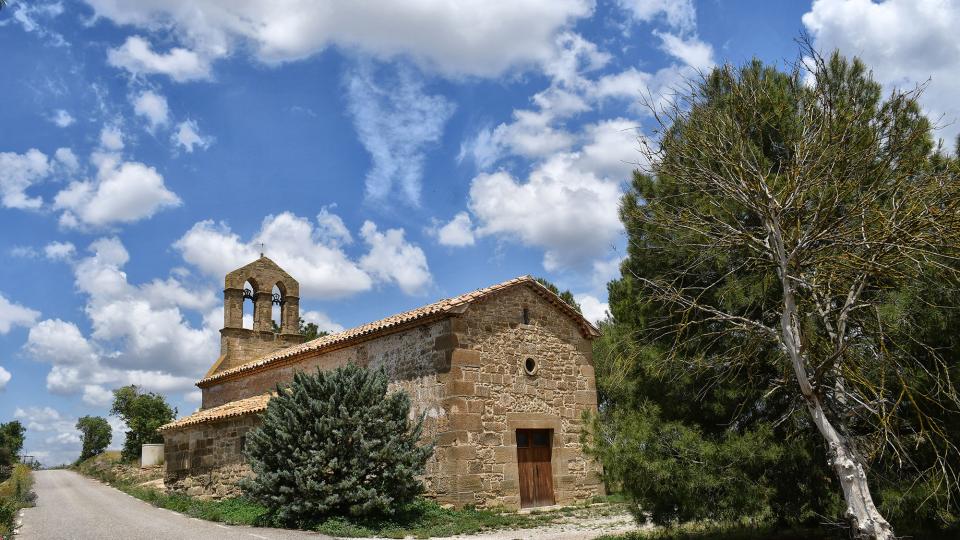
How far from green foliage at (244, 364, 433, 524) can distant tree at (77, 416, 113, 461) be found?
5518 cm

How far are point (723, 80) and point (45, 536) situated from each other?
13.2 meters

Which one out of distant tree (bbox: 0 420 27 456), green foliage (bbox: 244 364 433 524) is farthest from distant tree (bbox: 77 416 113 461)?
green foliage (bbox: 244 364 433 524)

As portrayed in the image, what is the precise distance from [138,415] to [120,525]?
31.9 meters

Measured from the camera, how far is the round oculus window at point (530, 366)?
1542cm

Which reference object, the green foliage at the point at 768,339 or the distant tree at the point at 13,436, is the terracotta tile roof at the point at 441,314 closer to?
the green foliage at the point at 768,339

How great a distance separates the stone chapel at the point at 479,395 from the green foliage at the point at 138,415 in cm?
2250

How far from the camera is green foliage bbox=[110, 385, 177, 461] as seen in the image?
129 ft

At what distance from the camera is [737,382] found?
920 centimetres

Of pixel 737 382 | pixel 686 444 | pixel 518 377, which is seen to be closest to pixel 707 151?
pixel 737 382

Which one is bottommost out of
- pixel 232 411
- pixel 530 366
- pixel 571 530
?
pixel 571 530

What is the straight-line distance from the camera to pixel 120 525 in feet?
43.4

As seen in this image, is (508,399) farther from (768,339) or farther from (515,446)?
(768,339)

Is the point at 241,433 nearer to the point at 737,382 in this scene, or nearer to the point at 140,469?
the point at 737,382

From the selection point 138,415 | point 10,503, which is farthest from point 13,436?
point 10,503
